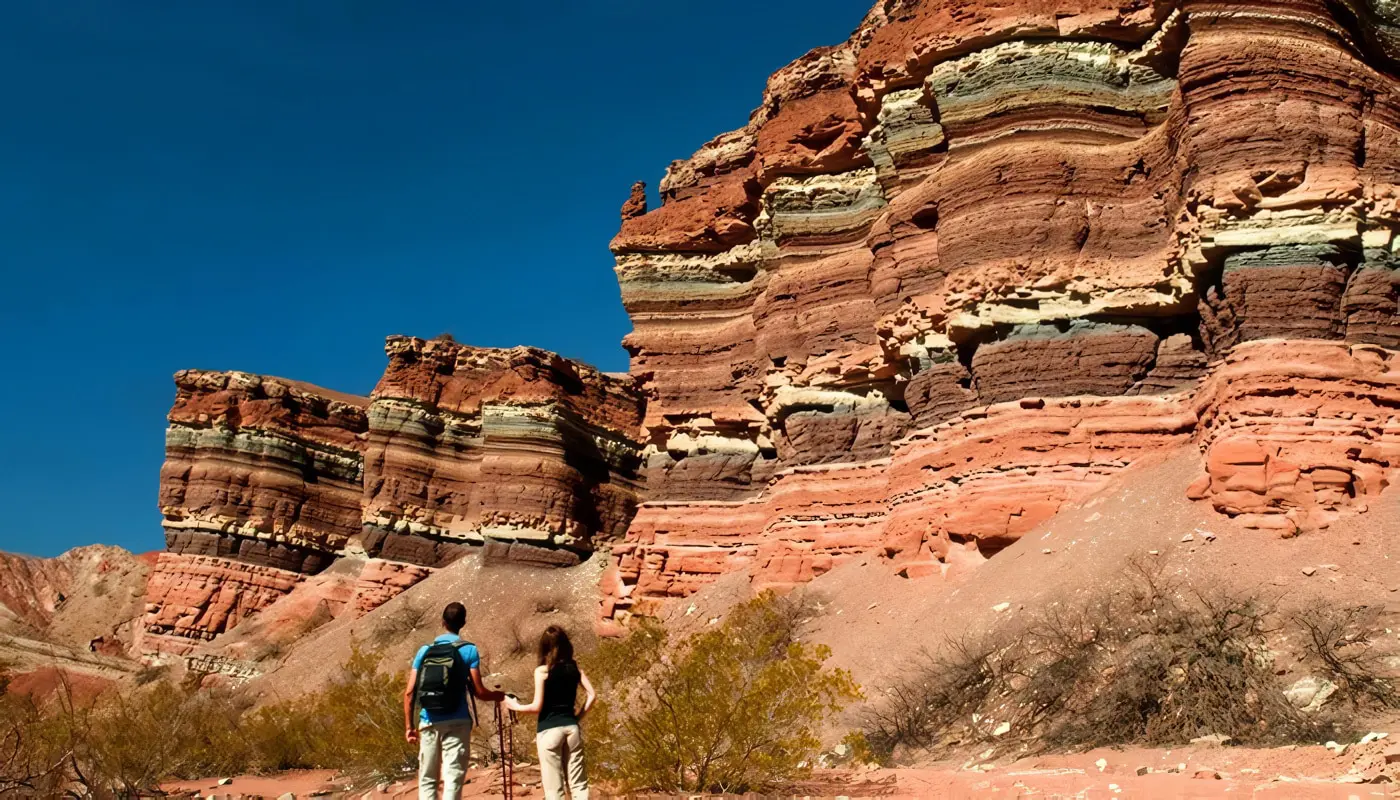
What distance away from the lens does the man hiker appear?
21.7 ft

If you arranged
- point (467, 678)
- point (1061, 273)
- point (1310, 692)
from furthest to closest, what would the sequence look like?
1. point (1061, 273)
2. point (1310, 692)
3. point (467, 678)

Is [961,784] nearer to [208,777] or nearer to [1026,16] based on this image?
[208,777]

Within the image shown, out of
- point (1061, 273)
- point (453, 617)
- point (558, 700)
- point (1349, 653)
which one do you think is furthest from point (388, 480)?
point (1349, 653)

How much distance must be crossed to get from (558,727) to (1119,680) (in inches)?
240

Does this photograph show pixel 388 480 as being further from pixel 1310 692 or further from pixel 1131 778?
pixel 1131 778

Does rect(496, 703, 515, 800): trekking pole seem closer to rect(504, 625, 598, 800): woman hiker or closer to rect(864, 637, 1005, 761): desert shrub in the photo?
rect(504, 625, 598, 800): woman hiker

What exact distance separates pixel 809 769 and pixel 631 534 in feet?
65.5

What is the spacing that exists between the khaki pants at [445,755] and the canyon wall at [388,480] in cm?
2684

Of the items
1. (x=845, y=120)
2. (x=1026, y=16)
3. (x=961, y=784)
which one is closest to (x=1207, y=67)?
(x=1026, y=16)

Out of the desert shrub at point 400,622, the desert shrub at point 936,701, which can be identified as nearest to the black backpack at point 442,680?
the desert shrub at point 936,701

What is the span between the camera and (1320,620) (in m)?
10.1

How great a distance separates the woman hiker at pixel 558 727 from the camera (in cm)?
655

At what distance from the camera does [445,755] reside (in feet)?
21.8

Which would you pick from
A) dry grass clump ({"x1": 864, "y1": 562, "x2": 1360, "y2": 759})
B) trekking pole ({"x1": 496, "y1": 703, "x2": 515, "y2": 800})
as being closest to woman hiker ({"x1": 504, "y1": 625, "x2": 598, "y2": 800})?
trekking pole ({"x1": 496, "y1": 703, "x2": 515, "y2": 800})
